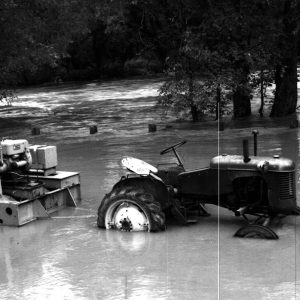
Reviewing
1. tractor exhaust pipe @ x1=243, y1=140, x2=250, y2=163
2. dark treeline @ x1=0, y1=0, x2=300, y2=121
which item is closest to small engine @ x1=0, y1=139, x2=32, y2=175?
tractor exhaust pipe @ x1=243, y1=140, x2=250, y2=163

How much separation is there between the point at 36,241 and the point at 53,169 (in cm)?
Answer: 228

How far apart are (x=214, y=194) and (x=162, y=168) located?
1924mm

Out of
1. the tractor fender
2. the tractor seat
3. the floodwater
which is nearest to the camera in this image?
the floodwater

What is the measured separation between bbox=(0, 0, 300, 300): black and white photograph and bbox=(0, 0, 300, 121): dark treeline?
53 mm

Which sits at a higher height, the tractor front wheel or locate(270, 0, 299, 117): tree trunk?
locate(270, 0, 299, 117): tree trunk

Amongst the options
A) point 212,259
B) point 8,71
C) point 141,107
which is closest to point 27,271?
point 212,259

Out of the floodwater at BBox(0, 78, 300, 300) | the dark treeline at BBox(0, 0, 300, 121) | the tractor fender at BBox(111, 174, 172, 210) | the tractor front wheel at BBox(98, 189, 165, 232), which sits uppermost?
the dark treeline at BBox(0, 0, 300, 121)

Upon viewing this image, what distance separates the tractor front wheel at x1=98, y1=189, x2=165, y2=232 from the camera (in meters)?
8.52

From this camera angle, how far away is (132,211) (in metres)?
8.60

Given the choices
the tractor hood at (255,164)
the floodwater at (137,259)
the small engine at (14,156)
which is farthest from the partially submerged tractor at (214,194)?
the small engine at (14,156)

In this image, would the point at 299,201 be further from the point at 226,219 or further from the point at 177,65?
the point at 177,65

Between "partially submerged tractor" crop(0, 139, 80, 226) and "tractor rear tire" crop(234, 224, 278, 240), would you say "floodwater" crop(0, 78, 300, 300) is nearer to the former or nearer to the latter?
"tractor rear tire" crop(234, 224, 278, 240)

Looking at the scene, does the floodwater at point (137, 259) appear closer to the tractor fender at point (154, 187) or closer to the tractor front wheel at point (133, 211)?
the tractor front wheel at point (133, 211)

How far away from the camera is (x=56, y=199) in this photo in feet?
33.8
